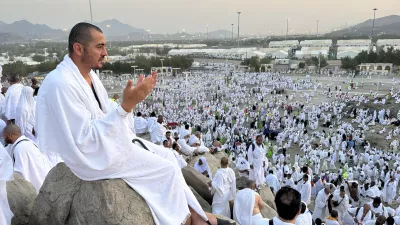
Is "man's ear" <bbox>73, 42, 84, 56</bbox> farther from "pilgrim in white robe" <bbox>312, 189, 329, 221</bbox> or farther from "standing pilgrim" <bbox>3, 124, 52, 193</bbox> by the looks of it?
"pilgrim in white robe" <bbox>312, 189, 329, 221</bbox>

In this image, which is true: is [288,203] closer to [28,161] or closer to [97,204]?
[97,204]

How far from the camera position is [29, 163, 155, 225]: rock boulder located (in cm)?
217

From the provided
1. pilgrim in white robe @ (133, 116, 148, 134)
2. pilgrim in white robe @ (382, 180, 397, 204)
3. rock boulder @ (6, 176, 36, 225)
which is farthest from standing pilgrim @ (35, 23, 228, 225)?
pilgrim in white robe @ (382, 180, 397, 204)

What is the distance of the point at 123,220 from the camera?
216 centimetres

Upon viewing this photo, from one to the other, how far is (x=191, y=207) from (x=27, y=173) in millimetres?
1630

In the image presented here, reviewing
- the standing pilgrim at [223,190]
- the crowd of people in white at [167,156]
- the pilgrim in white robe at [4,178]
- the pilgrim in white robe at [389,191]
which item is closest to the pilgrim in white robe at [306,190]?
the crowd of people in white at [167,156]

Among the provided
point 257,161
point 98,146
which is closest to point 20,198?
point 98,146

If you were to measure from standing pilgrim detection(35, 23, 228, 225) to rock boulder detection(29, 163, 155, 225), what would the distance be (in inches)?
2.3

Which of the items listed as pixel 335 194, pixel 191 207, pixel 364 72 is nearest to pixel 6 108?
pixel 191 207

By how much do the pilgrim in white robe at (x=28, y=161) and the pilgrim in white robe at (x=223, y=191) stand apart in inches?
83.8

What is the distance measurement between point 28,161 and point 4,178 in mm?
Answer: 632

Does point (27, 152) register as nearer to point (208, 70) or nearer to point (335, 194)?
point (335, 194)

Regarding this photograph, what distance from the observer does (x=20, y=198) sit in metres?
2.79

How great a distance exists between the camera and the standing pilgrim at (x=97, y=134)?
6.34ft
